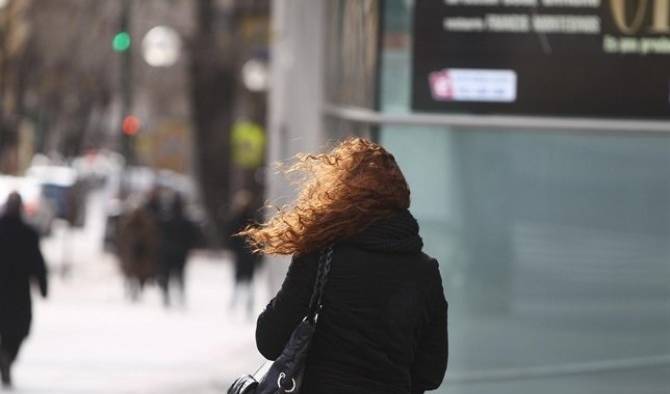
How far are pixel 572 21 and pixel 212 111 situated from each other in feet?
103

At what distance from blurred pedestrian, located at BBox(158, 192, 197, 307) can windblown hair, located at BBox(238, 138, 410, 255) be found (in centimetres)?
2182

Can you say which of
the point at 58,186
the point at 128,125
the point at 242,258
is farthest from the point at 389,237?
the point at 58,186

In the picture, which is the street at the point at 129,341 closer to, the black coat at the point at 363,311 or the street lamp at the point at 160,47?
the street lamp at the point at 160,47

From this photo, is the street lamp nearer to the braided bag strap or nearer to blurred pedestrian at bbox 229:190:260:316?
blurred pedestrian at bbox 229:190:260:316

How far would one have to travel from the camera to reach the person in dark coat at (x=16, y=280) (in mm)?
14680

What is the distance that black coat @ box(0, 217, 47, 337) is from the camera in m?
14.7

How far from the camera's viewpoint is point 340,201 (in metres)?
5.64

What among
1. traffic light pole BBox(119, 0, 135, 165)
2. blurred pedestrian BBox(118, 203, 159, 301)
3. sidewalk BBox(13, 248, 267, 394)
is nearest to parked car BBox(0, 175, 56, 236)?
traffic light pole BBox(119, 0, 135, 165)

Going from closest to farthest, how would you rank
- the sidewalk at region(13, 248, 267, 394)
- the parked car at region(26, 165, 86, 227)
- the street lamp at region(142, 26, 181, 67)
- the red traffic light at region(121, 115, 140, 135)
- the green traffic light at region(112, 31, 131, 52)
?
1. the sidewalk at region(13, 248, 267, 394)
2. the green traffic light at region(112, 31, 131, 52)
3. the red traffic light at region(121, 115, 140, 135)
4. the street lamp at region(142, 26, 181, 67)
5. the parked car at region(26, 165, 86, 227)

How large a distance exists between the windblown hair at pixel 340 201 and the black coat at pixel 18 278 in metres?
9.11

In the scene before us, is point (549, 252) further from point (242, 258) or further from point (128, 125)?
point (128, 125)

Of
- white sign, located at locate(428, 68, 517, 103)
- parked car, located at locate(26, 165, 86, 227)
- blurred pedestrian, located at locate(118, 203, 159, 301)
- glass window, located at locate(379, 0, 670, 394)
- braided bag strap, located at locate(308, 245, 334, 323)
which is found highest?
white sign, located at locate(428, 68, 517, 103)

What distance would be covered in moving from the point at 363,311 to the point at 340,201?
32cm

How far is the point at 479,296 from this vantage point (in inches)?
428
